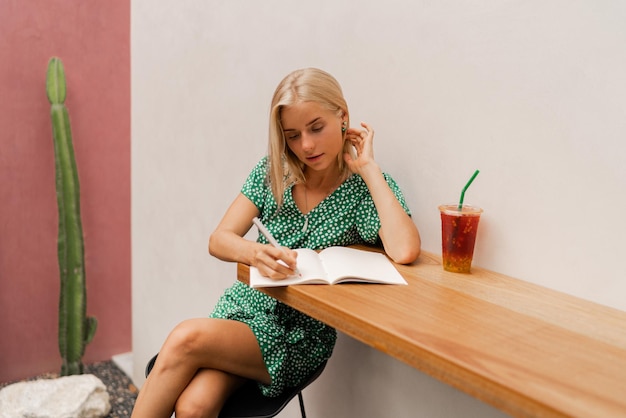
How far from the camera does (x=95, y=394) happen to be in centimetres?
268

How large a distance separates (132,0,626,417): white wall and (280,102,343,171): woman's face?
0.62ft

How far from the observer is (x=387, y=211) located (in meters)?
1.40

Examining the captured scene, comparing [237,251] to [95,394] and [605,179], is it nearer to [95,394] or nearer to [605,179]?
[605,179]

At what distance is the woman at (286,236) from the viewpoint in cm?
134

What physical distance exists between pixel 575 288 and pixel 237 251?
0.74 m

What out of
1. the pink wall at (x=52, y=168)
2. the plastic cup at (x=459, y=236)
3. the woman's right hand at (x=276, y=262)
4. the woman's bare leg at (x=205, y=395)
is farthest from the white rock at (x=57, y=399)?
the plastic cup at (x=459, y=236)

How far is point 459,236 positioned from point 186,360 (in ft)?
2.20

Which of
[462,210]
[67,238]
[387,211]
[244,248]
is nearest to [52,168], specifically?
[67,238]

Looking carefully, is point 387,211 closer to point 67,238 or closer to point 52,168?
point 67,238

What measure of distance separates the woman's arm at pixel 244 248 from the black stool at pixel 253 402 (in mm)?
325

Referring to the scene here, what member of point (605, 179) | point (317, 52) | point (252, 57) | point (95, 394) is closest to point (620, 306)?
point (605, 179)

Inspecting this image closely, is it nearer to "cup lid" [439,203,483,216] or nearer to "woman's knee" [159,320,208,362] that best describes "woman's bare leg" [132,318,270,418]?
"woman's knee" [159,320,208,362]

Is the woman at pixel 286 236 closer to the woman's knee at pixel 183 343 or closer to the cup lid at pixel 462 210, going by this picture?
the woman's knee at pixel 183 343

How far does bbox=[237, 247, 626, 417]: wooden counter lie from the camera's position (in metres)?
0.73
